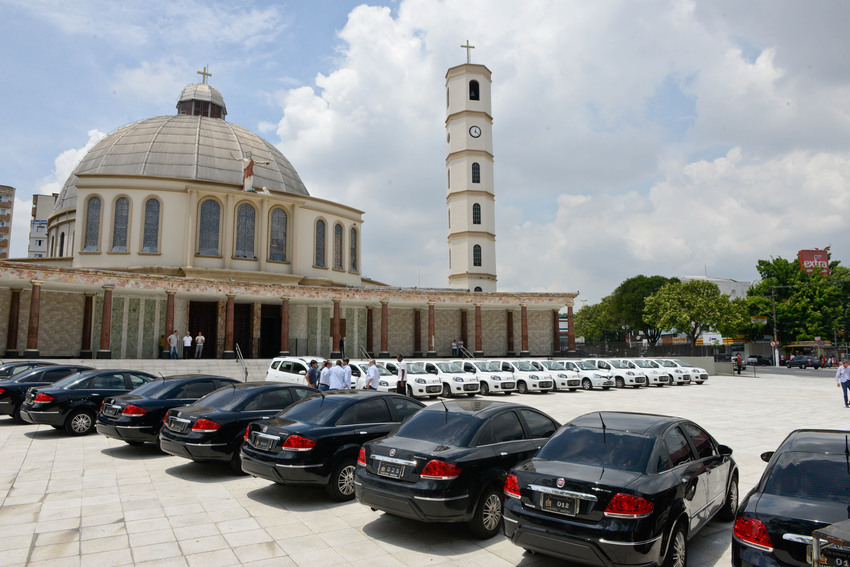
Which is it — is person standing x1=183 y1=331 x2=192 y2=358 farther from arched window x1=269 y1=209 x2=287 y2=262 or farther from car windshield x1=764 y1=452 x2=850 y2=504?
car windshield x1=764 y1=452 x2=850 y2=504

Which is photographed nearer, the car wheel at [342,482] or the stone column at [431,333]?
the car wheel at [342,482]

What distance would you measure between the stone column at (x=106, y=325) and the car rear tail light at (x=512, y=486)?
27.2 m

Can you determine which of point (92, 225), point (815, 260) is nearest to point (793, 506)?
point (92, 225)

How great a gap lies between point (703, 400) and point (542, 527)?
20138 millimetres

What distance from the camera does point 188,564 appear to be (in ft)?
19.0

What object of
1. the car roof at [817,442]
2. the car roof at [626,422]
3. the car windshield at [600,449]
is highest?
the car roof at [626,422]

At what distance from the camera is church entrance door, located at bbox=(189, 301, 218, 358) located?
33.4 meters

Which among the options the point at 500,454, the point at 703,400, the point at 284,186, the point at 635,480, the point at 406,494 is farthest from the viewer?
the point at 284,186

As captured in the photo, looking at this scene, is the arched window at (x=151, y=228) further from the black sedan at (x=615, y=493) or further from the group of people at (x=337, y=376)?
the black sedan at (x=615, y=493)

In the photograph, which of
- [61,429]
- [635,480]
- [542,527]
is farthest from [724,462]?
[61,429]

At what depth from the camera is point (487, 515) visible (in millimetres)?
6680

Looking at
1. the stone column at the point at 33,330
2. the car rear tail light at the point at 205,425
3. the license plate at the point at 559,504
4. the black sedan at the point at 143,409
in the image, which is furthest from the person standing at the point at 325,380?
the stone column at the point at 33,330

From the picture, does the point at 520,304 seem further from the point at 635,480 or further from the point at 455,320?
the point at 635,480

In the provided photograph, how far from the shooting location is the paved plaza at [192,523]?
600cm
